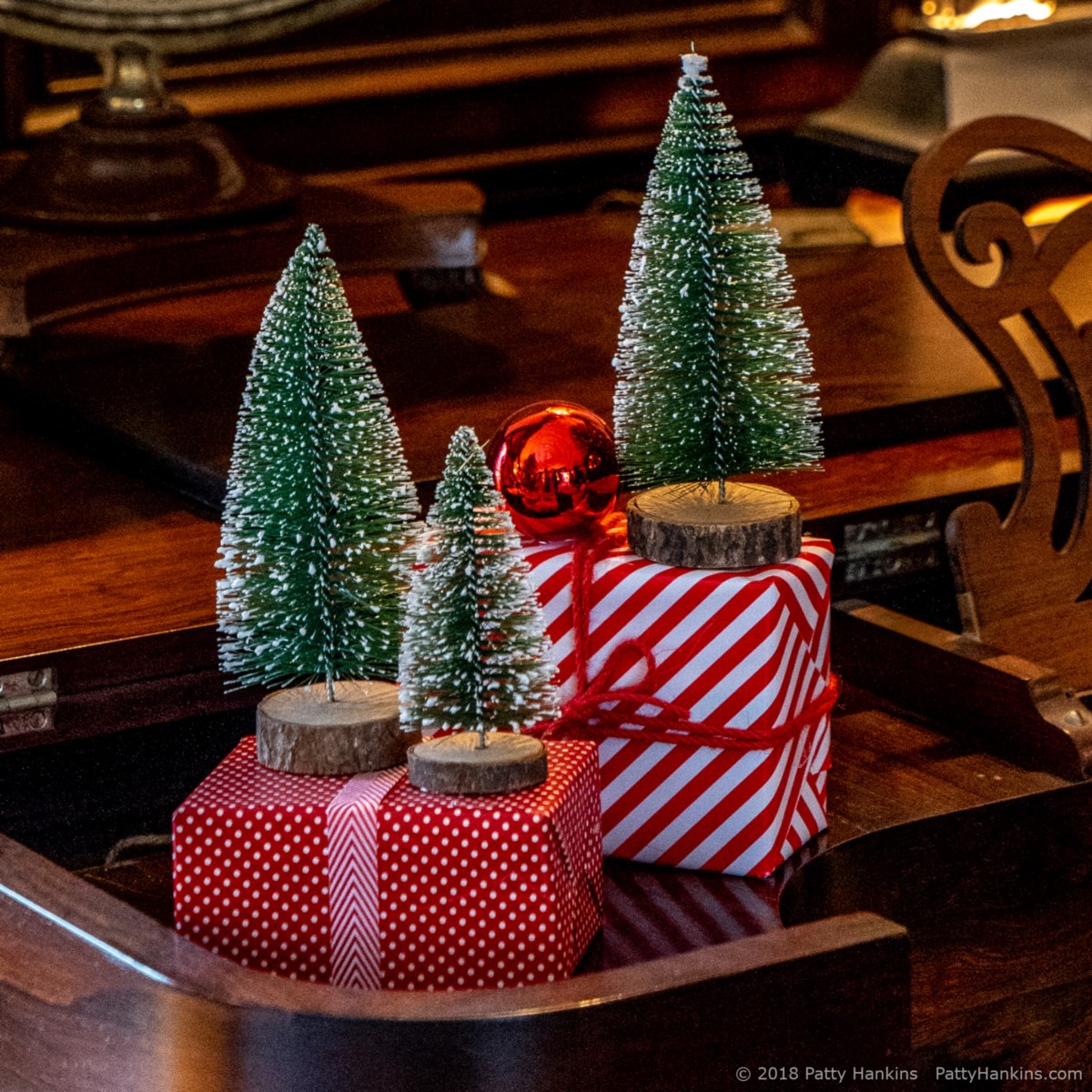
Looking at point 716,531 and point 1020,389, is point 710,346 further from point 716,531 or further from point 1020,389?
point 1020,389

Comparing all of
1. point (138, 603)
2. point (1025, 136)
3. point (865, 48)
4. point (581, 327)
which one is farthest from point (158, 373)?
point (865, 48)

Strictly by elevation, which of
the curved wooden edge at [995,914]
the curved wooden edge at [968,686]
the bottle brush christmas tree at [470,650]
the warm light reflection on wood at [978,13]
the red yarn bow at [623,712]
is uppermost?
the warm light reflection on wood at [978,13]

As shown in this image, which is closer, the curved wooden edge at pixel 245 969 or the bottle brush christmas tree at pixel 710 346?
the curved wooden edge at pixel 245 969

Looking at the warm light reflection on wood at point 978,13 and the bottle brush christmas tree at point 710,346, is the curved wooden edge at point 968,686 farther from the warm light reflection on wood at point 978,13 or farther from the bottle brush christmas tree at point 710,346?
the warm light reflection on wood at point 978,13

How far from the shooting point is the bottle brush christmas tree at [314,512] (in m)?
0.84

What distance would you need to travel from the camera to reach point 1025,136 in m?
1.26

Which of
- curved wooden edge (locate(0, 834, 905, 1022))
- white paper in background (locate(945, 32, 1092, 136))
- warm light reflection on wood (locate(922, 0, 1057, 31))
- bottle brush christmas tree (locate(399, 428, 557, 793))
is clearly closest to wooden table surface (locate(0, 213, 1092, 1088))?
curved wooden edge (locate(0, 834, 905, 1022))

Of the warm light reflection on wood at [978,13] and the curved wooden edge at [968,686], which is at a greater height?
the warm light reflection on wood at [978,13]

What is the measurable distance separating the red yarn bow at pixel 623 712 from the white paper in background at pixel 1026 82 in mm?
1303

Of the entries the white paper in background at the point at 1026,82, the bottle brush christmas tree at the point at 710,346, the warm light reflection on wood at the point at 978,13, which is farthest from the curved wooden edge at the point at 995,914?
the warm light reflection on wood at the point at 978,13

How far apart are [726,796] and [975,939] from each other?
35 centimetres

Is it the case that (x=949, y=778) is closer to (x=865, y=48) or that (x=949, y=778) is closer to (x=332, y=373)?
(x=332, y=373)

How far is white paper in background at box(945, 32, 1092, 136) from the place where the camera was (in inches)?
83.1

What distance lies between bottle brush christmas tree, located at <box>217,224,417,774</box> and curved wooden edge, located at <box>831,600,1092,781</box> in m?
0.39
